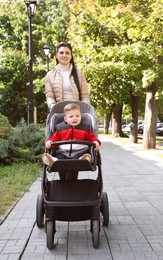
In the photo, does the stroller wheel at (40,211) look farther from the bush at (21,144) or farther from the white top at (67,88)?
the bush at (21,144)

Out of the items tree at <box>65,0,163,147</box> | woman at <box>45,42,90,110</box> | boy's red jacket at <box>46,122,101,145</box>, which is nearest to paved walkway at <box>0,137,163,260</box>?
boy's red jacket at <box>46,122,101,145</box>

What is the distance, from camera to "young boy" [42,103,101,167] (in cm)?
418

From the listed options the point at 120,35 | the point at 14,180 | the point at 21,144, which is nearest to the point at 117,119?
the point at 120,35

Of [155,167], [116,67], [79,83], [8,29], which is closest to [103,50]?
[116,67]

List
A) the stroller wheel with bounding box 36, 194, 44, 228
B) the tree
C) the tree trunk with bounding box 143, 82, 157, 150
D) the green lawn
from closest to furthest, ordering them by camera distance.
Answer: the stroller wheel with bounding box 36, 194, 44, 228 < the green lawn < the tree < the tree trunk with bounding box 143, 82, 157, 150

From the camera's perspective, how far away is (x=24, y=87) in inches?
1266

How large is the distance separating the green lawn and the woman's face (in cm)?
260

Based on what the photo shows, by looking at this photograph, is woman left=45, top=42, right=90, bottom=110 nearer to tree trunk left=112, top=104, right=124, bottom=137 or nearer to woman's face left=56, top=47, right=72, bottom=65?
woman's face left=56, top=47, right=72, bottom=65

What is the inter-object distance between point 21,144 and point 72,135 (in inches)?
313

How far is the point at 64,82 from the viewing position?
5.07m

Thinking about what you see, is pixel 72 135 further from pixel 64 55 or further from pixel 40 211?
pixel 64 55

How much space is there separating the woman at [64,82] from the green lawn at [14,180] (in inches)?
84.7

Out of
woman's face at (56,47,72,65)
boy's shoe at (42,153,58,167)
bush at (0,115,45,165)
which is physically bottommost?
bush at (0,115,45,165)

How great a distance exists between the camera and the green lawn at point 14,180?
262 inches
